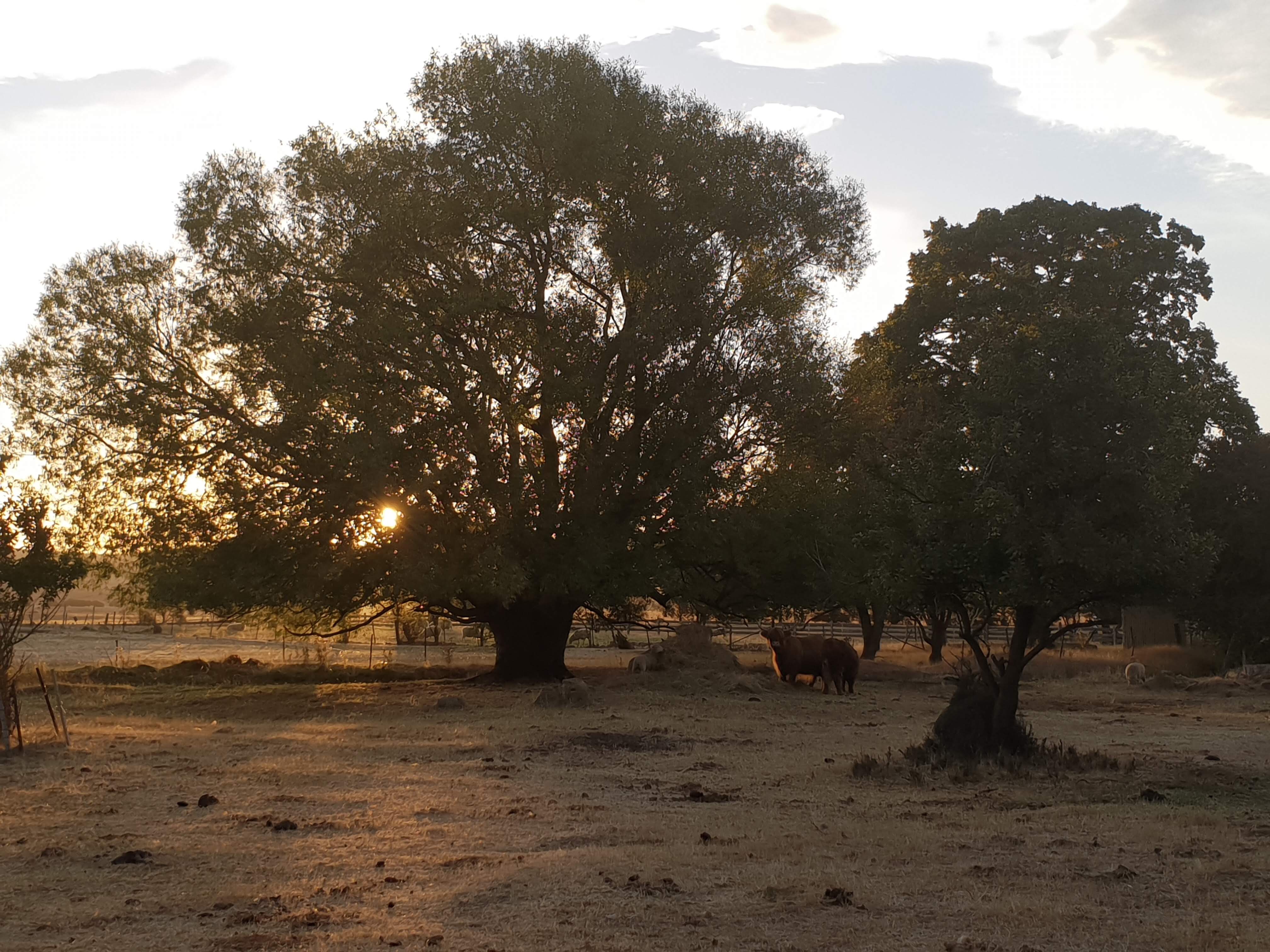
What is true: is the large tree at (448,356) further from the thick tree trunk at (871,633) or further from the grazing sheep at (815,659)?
the thick tree trunk at (871,633)

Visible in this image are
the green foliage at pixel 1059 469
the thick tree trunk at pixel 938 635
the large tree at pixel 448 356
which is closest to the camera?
the green foliage at pixel 1059 469

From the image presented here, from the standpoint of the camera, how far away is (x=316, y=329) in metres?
26.3

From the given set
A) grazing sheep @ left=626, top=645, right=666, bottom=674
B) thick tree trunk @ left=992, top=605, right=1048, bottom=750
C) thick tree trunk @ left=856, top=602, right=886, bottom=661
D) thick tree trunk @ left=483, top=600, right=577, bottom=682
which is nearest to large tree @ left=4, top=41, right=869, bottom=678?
thick tree trunk @ left=483, top=600, right=577, bottom=682

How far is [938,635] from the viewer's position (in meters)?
37.5

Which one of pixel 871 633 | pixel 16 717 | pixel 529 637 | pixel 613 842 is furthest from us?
pixel 871 633

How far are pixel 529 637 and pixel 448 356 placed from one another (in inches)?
321

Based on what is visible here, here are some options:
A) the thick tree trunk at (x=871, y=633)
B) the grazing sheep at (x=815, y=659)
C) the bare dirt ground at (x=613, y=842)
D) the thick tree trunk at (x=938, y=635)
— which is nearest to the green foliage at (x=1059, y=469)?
the thick tree trunk at (x=938, y=635)

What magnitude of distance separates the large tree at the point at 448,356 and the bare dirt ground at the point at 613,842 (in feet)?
20.0

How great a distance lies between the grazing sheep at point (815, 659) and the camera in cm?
3123

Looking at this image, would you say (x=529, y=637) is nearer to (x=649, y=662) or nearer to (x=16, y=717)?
(x=649, y=662)

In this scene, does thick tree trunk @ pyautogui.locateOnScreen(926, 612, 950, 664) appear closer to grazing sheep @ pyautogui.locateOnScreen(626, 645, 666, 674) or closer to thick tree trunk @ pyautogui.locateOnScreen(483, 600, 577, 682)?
grazing sheep @ pyautogui.locateOnScreen(626, 645, 666, 674)

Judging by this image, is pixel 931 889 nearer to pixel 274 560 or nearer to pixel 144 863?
pixel 144 863

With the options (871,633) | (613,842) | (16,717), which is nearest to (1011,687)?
(613,842)

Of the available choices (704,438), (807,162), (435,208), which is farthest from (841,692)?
(435,208)
